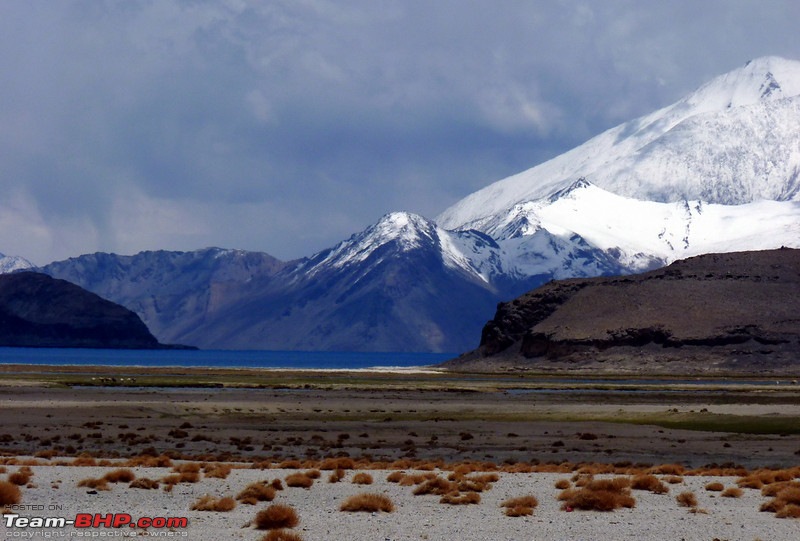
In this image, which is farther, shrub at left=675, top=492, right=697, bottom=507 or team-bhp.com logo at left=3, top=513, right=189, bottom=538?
shrub at left=675, top=492, right=697, bottom=507

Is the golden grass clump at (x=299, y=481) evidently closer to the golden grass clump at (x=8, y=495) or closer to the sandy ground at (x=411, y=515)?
the sandy ground at (x=411, y=515)

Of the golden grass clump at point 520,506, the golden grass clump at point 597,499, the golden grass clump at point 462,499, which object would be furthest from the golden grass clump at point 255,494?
the golden grass clump at point 597,499

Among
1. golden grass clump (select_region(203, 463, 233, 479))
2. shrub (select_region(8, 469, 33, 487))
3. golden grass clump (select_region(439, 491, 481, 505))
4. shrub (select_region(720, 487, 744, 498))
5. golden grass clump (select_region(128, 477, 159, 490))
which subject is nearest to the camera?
golden grass clump (select_region(439, 491, 481, 505))

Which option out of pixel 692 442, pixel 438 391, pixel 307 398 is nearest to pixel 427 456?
pixel 692 442

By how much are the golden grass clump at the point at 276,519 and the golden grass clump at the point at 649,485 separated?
12.6 metres

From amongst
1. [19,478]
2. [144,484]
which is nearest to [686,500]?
[144,484]

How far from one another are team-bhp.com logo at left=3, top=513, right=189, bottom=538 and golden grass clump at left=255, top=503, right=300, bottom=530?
1.77 metres

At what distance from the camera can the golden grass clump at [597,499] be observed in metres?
28.2

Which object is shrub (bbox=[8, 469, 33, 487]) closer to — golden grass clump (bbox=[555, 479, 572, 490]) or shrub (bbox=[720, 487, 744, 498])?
golden grass clump (bbox=[555, 479, 572, 490])

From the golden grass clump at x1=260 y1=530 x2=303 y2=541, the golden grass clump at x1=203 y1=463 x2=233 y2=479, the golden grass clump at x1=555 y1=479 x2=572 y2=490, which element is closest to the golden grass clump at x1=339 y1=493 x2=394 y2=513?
the golden grass clump at x1=260 y1=530 x2=303 y2=541

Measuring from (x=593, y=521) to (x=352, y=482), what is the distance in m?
9.42

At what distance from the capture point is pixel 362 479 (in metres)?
33.6

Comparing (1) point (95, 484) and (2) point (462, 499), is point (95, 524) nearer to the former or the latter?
(1) point (95, 484)

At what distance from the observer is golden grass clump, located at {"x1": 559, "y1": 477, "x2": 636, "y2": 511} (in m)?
28.2
